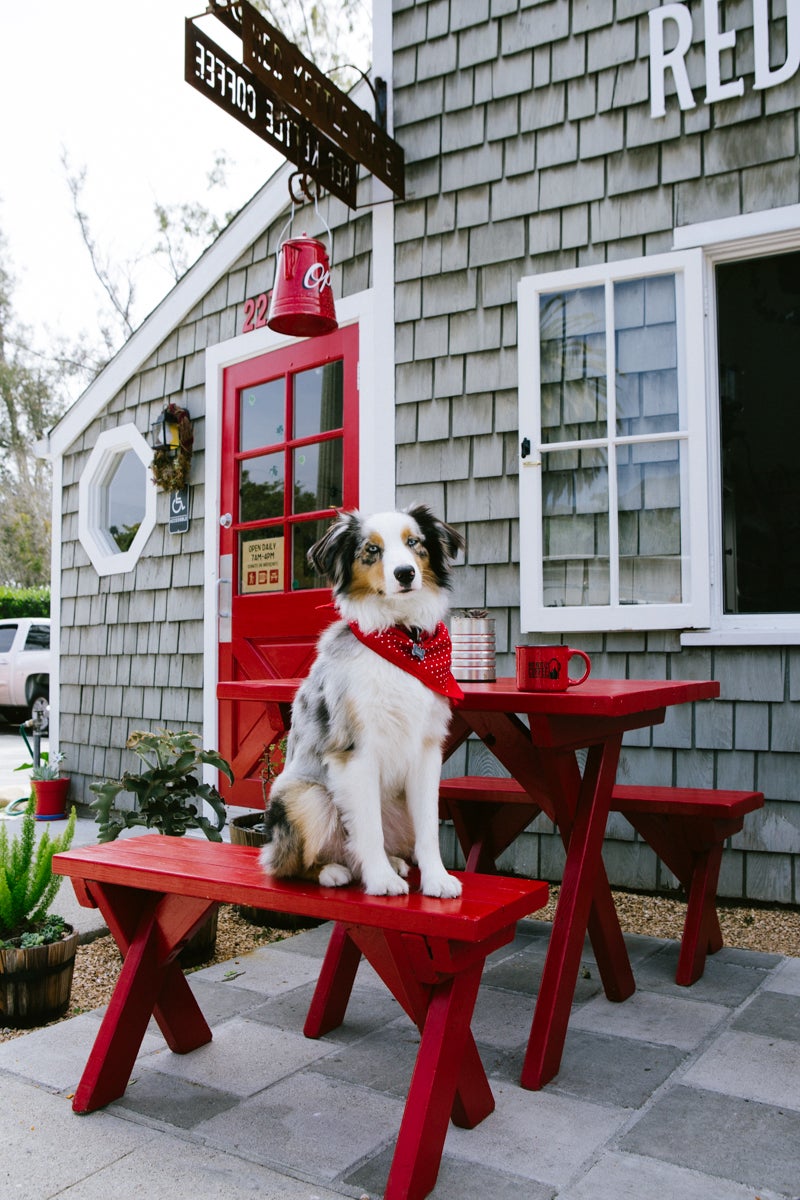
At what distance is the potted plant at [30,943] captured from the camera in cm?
262

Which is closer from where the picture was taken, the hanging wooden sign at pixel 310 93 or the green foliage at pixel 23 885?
the green foliage at pixel 23 885

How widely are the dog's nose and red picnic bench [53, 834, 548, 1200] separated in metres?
0.62

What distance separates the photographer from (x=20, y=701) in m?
12.7

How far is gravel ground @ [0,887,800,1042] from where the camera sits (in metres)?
3.05

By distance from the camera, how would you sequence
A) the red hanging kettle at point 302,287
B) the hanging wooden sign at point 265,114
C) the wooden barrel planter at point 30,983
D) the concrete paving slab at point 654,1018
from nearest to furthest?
1. the concrete paving slab at point 654,1018
2. the wooden barrel planter at point 30,983
3. the hanging wooden sign at point 265,114
4. the red hanging kettle at point 302,287

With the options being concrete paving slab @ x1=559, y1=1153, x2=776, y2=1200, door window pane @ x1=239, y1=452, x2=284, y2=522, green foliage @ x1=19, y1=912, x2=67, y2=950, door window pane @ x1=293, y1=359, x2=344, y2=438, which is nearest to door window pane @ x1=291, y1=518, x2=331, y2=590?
door window pane @ x1=239, y1=452, x2=284, y2=522

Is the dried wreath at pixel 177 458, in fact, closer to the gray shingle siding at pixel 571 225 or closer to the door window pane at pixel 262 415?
the door window pane at pixel 262 415

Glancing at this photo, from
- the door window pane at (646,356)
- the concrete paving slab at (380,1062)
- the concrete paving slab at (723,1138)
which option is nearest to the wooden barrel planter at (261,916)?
the concrete paving slab at (380,1062)

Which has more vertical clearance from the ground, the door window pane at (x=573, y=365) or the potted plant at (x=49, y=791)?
the door window pane at (x=573, y=365)

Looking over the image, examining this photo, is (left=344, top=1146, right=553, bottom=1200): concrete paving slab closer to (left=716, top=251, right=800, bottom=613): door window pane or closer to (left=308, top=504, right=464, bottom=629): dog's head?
(left=308, top=504, right=464, bottom=629): dog's head

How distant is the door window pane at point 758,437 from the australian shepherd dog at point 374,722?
212 centimetres

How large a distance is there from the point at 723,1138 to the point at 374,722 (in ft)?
3.57

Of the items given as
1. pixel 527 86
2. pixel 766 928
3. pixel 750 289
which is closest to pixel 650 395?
pixel 750 289

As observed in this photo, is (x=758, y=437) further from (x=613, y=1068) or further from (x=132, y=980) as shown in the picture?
(x=132, y=980)
